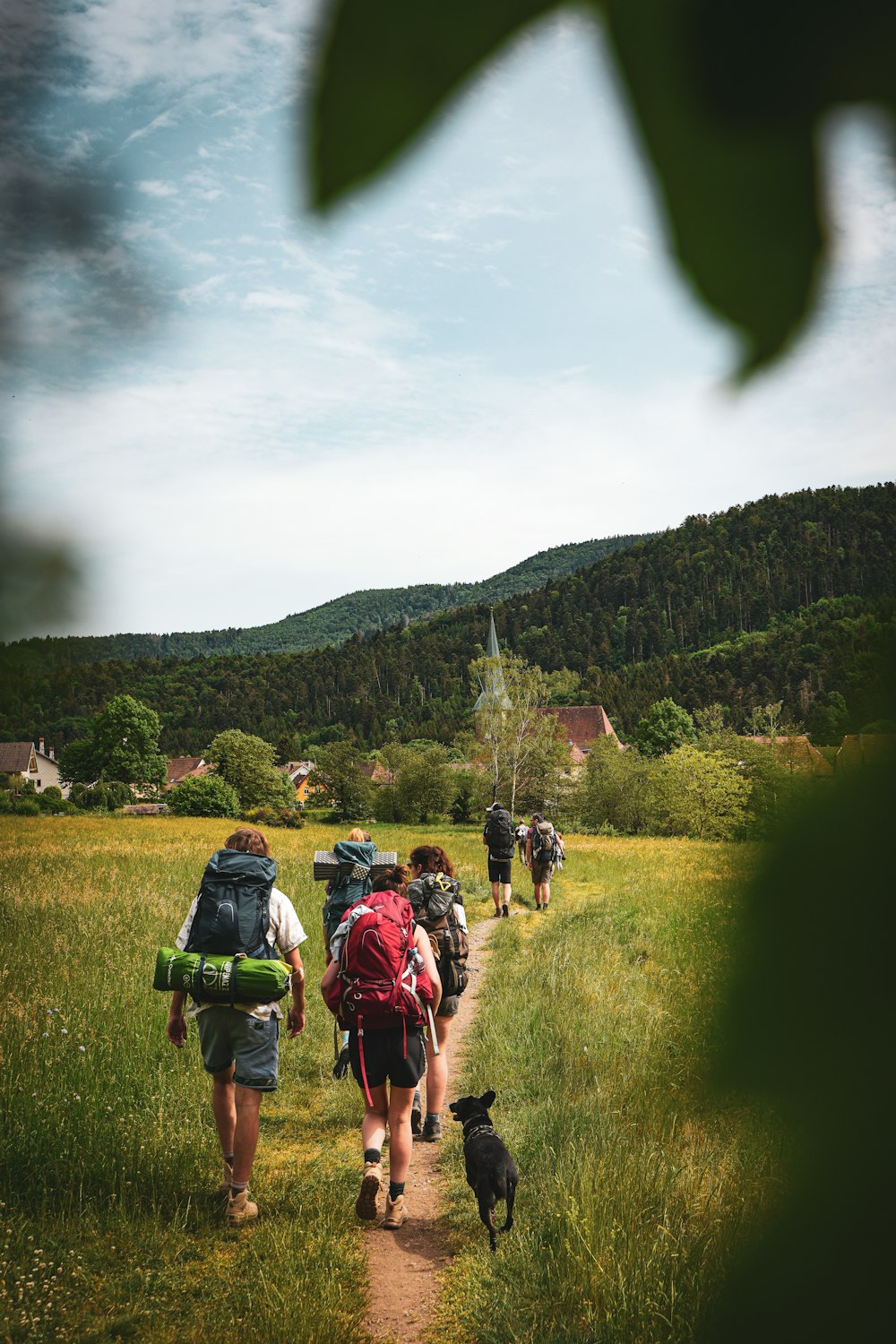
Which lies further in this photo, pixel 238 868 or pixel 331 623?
pixel 238 868

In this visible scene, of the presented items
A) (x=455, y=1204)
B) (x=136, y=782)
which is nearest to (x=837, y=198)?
(x=136, y=782)

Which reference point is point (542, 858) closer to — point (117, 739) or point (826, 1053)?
point (117, 739)

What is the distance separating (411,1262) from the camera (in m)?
4.71

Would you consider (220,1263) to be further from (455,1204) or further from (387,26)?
(387,26)

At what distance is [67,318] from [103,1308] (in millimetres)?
4748

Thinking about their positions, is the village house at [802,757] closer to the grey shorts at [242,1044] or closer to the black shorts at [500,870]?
the grey shorts at [242,1044]

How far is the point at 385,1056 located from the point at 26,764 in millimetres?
Answer: 4249

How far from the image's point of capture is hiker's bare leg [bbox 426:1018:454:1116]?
5.96 metres

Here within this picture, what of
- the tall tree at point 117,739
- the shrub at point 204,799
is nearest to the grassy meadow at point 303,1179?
the tall tree at point 117,739

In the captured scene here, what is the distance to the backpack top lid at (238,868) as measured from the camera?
4781 mm

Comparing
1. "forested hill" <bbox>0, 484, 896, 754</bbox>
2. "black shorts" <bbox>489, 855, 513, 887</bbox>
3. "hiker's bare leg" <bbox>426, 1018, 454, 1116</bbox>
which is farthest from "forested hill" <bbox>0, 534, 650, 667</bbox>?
"black shorts" <bbox>489, 855, 513, 887</bbox>

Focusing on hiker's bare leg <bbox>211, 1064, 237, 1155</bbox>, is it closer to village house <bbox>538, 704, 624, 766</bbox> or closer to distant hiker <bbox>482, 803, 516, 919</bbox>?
distant hiker <bbox>482, 803, 516, 919</bbox>

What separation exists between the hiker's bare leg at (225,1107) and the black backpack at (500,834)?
8638mm

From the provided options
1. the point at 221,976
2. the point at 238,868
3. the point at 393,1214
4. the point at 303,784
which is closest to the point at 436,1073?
the point at 393,1214
